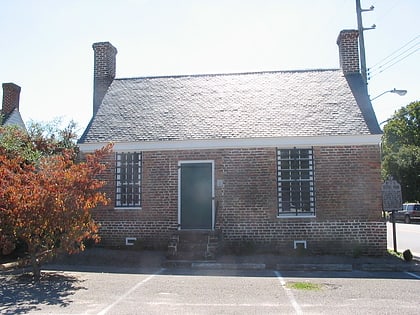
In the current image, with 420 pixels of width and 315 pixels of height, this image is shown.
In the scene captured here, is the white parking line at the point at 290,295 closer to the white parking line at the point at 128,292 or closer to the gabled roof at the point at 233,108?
the white parking line at the point at 128,292

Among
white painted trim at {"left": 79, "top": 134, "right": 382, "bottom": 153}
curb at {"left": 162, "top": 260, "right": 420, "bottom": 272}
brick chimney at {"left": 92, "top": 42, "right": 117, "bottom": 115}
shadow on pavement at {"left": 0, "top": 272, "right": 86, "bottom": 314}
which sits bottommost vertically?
shadow on pavement at {"left": 0, "top": 272, "right": 86, "bottom": 314}

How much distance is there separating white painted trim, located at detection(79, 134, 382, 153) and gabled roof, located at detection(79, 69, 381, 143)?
13 centimetres

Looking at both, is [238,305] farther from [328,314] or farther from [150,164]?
[150,164]

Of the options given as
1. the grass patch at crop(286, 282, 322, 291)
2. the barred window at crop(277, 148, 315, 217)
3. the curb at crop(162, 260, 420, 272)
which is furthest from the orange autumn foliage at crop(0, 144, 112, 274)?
the barred window at crop(277, 148, 315, 217)

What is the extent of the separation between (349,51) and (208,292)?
11.2m

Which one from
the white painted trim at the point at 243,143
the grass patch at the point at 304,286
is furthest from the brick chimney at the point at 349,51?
the grass patch at the point at 304,286

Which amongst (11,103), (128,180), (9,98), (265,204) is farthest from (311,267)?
(9,98)

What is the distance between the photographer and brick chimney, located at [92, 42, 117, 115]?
16.7m

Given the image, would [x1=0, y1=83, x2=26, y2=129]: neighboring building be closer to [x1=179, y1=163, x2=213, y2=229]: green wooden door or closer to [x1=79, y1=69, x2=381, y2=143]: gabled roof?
[x1=79, y1=69, x2=381, y2=143]: gabled roof

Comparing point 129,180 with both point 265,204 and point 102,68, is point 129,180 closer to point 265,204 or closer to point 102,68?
point 265,204

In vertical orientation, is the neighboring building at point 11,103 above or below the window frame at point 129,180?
above

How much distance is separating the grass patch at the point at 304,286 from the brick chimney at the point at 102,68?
428 inches

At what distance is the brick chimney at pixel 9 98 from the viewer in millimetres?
23289

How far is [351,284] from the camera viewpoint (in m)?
8.80
